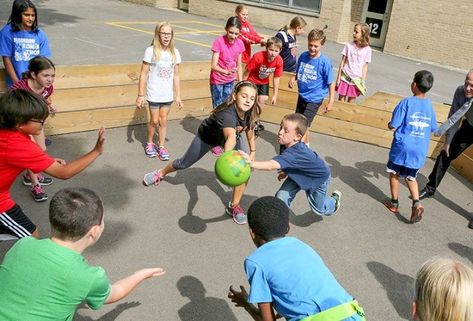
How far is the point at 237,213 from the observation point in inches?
213

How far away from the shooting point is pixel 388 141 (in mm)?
8336

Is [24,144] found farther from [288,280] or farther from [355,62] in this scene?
[355,62]

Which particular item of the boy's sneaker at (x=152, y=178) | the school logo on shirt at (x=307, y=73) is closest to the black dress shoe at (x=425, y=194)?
the school logo on shirt at (x=307, y=73)

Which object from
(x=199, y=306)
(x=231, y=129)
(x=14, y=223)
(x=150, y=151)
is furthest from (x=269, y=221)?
(x=150, y=151)

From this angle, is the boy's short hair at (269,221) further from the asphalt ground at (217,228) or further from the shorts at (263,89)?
the shorts at (263,89)

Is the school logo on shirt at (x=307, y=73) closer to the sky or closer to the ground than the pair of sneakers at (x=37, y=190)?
closer to the sky

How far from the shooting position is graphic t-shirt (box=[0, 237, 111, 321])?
7.27 feet

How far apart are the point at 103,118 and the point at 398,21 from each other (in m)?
14.7

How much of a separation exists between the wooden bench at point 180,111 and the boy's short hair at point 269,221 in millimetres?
5236

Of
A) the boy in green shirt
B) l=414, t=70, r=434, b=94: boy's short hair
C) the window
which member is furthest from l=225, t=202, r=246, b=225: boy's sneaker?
the window

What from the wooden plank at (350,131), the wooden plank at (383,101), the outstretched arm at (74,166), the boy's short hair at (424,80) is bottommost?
the wooden plank at (350,131)

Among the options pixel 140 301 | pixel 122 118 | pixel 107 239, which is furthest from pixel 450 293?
pixel 122 118

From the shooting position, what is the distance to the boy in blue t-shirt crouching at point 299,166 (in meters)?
4.38

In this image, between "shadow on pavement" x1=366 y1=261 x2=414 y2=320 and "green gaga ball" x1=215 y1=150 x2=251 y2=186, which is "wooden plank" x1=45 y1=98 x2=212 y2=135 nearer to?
"green gaga ball" x1=215 y1=150 x2=251 y2=186
